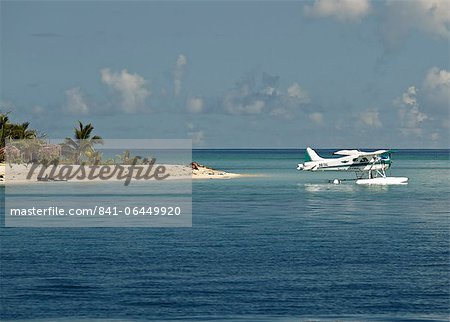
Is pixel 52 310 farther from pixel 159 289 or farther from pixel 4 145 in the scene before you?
pixel 4 145

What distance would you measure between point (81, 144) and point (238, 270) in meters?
86.8

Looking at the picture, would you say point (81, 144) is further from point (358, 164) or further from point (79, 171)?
point (358, 164)

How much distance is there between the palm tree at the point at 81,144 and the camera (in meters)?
120

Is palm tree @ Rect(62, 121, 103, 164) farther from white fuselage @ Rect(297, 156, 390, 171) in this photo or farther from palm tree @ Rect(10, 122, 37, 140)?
white fuselage @ Rect(297, 156, 390, 171)

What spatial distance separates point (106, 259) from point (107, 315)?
488 inches

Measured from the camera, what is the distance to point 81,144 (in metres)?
120

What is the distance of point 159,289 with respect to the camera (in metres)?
32.1

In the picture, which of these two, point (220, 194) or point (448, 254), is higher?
point (220, 194)

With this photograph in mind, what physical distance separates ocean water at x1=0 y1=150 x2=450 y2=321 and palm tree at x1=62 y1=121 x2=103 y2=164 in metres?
60.1

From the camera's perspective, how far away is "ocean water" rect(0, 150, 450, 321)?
28688 mm

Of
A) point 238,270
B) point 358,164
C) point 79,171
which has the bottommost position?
point 238,270

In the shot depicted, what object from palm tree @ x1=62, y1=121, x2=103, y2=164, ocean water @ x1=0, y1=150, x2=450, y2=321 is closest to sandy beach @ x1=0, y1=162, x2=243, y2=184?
palm tree @ x1=62, y1=121, x2=103, y2=164

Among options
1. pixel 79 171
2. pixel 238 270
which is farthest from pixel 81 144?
pixel 238 270

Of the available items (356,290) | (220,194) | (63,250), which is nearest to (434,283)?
(356,290)
